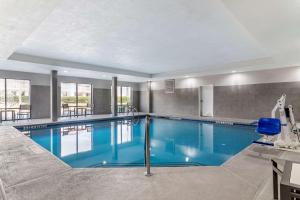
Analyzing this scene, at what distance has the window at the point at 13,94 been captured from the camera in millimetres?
9180

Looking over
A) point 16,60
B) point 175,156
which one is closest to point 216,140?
point 175,156

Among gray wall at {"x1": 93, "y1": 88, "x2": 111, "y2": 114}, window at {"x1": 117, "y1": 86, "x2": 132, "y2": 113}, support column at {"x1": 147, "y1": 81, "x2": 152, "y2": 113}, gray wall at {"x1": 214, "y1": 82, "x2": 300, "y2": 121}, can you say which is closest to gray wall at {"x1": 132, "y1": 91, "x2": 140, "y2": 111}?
window at {"x1": 117, "y1": 86, "x2": 132, "y2": 113}

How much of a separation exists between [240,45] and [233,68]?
308 cm

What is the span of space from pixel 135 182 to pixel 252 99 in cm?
904

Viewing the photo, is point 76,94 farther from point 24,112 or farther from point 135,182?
point 135,182

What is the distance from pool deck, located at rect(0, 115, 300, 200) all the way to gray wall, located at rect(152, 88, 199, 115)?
866cm

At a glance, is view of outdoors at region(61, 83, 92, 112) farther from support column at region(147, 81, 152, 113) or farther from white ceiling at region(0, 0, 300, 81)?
support column at region(147, 81, 152, 113)

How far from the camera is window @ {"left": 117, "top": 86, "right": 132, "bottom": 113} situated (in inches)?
559

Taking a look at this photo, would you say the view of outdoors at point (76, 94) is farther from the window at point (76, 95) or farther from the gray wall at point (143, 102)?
the gray wall at point (143, 102)

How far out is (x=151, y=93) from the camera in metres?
14.3

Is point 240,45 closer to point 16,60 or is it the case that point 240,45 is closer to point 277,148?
point 277,148

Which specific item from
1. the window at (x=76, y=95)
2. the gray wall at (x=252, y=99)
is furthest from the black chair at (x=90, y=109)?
the gray wall at (x=252, y=99)

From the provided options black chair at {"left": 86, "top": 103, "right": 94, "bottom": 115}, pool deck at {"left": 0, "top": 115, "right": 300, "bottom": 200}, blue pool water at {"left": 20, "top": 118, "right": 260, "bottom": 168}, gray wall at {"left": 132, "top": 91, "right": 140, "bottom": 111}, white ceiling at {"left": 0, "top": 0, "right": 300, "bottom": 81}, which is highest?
white ceiling at {"left": 0, "top": 0, "right": 300, "bottom": 81}

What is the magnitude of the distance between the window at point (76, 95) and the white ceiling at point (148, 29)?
4.31 metres
